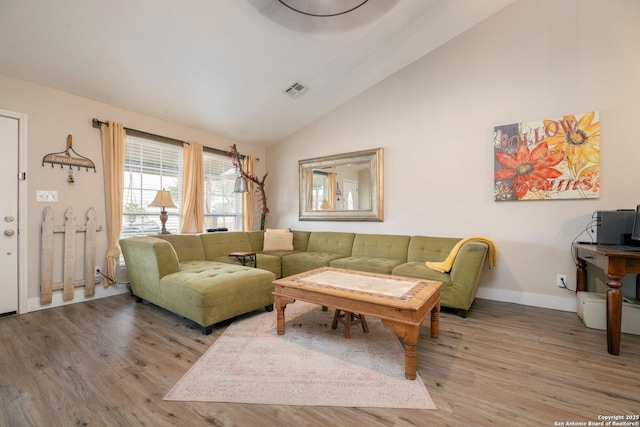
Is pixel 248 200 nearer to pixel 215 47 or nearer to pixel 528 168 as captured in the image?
pixel 215 47

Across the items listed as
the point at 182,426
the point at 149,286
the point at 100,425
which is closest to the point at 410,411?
the point at 182,426

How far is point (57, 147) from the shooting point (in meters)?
3.05

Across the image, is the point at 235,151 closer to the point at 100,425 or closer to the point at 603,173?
the point at 100,425

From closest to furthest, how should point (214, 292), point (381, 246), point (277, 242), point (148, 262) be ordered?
point (214, 292), point (148, 262), point (381, 246), point (277, 242)

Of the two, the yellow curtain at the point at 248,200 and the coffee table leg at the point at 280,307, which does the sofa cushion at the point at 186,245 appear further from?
the coffee table leg at the point at 280,307

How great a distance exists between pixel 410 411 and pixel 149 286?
2.79 m

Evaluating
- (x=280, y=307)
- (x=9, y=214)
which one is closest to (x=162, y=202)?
(x=9, y=214)

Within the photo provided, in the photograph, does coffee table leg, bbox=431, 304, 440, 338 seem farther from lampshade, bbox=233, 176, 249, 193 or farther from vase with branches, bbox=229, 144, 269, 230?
vase with branches, bbox=229, 144, 269, 230

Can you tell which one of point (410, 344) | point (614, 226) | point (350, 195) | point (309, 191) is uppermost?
point (309, 191)

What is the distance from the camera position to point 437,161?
3.70 metres

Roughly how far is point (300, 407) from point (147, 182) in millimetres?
3645

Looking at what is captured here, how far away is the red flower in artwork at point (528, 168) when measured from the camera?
3.01 meters

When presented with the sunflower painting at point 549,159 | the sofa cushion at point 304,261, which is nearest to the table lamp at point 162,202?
the sofa cushion at point 304,261

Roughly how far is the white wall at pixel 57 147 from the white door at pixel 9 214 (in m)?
0.10
